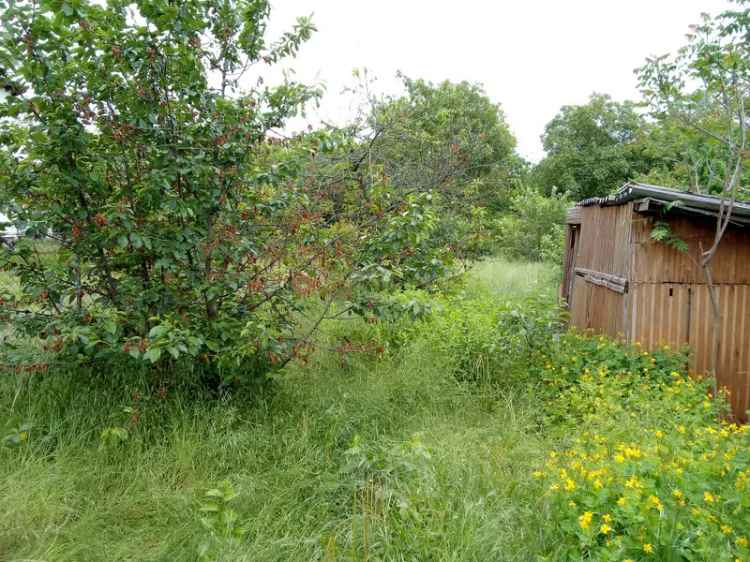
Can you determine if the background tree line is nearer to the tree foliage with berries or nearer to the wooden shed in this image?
the tree foliage with berries

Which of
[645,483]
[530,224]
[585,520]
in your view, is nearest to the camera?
[585,520]

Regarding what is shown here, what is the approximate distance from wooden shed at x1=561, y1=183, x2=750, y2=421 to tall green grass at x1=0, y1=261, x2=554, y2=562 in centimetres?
203

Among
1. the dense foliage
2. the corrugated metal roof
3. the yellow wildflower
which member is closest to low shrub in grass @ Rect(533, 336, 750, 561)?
the yellow wildflower

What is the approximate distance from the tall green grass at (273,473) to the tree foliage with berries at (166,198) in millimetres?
398

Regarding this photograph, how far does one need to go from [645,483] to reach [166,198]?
119 inches

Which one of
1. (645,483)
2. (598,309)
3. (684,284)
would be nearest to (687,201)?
(684,284)

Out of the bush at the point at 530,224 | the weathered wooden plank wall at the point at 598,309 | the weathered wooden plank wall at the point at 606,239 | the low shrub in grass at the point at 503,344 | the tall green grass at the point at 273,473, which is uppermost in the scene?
the bush at the point at 530,224

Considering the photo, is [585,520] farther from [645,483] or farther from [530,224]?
[530,224]

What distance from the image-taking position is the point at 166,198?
3.19 metres

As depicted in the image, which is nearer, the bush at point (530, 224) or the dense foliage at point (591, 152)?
the bush at point (530, 224)

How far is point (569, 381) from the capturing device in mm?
4828

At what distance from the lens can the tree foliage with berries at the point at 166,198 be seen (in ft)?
9.89

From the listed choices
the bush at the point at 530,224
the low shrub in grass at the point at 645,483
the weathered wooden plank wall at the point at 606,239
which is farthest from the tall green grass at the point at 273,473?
the bush at the point at 530,224

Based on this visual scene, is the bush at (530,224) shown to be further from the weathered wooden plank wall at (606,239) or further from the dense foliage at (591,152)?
the weathered wooden plank wall at (606,239)
